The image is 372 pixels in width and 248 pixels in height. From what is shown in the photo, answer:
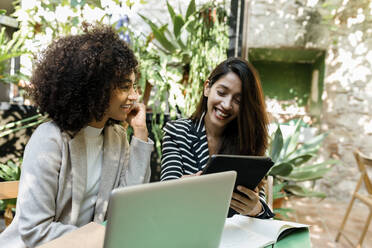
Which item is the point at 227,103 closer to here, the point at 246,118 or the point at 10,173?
the point at 246,118

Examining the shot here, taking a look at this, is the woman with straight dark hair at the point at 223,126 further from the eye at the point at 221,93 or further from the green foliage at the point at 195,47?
the green foliage at the point at 195,47

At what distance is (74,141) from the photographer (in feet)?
3.34

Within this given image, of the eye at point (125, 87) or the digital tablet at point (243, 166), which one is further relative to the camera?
the eye at point (125, 87)

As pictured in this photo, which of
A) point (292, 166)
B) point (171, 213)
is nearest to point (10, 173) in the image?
point (171, 213)

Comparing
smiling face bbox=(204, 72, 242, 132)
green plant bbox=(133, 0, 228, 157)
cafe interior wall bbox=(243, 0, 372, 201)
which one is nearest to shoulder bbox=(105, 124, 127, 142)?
smiling face bbox=(204, 72, 242, 132)

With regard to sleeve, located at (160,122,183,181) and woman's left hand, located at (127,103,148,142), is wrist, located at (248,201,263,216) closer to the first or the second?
sleeve, located at (160,122,183,181)

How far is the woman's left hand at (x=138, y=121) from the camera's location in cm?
127

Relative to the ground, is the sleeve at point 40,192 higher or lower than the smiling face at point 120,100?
lower

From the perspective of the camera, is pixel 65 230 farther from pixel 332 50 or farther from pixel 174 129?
pixel 332 50

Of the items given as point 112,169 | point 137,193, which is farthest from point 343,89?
point 137,193

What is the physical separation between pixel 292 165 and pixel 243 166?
77.8 inches

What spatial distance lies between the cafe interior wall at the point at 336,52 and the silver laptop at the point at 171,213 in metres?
4.12

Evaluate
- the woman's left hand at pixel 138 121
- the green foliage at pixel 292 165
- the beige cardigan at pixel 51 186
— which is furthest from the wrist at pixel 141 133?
the green foliage at pixel 292 165

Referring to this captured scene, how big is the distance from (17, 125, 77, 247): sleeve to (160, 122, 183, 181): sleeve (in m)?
0.46
